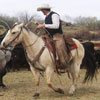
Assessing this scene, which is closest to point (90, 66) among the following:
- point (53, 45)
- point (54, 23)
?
point (53, 45)

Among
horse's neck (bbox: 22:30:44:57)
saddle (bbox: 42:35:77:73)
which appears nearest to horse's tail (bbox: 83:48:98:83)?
saddle (bbox: 42:35:77:73)

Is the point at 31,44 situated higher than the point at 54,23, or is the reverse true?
the point at 54,23

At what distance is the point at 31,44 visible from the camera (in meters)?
6.15

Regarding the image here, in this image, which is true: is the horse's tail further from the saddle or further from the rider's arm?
the rider's arm

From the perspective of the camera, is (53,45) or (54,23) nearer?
(54,23)

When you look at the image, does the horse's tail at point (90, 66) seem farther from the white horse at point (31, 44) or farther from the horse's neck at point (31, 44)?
the horse's neck at point (31, 44)

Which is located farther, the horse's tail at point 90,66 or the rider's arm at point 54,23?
the horse's tail at point 90,66

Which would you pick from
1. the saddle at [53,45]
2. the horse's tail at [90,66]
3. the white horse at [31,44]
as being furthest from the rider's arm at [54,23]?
the horse's tail at [90,66]

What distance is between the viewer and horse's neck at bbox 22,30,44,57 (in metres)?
6.12

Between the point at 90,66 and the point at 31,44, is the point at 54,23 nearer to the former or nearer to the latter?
the point at 31,44

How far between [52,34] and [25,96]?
1.75 metres

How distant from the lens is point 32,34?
246 inches

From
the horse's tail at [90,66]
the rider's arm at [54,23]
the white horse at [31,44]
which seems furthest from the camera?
the horse's tail at [90,66]

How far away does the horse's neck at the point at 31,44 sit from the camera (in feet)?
20.1
